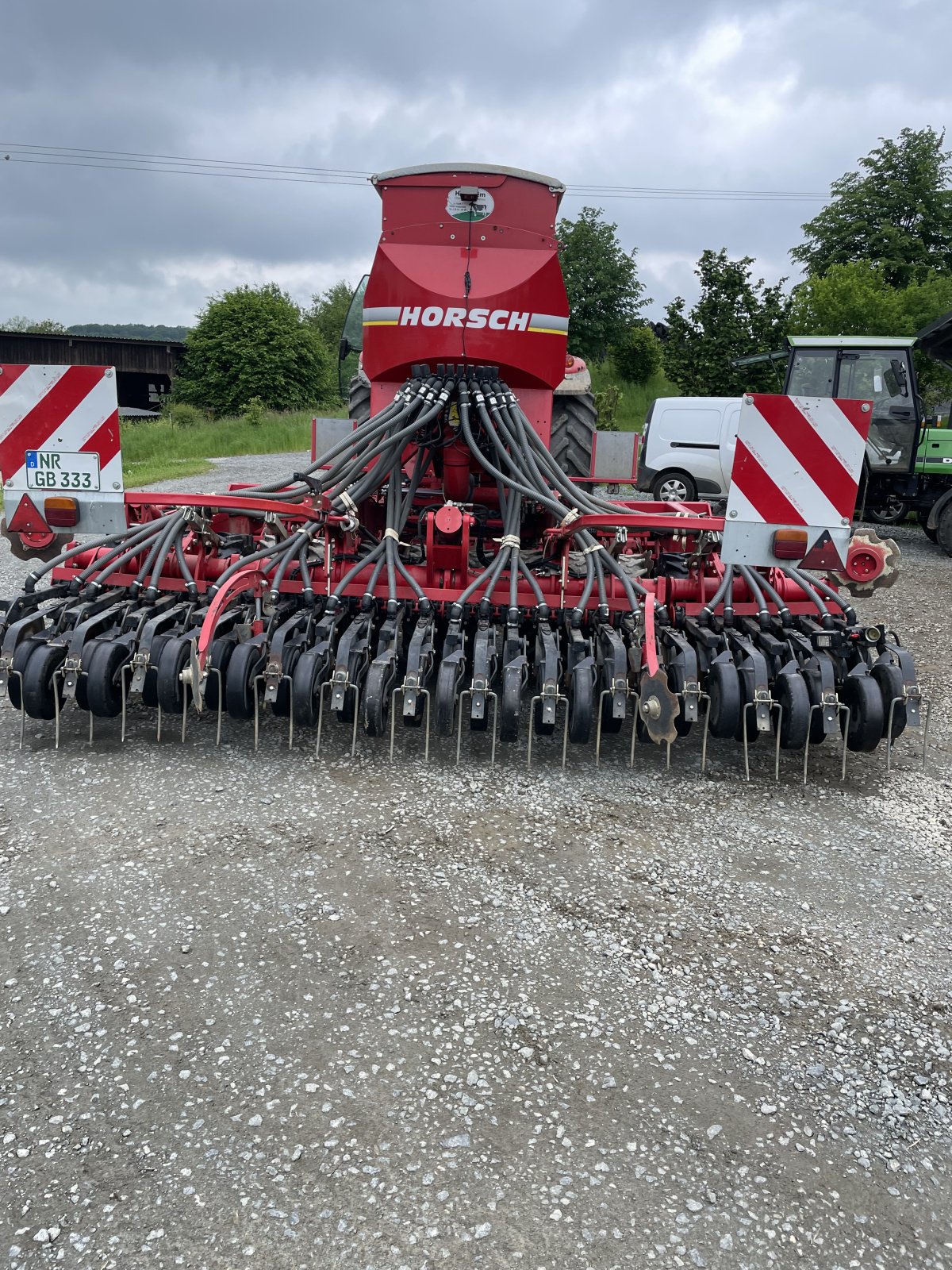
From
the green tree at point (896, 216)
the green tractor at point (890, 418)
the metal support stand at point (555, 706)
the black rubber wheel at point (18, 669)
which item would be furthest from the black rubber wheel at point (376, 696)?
the green tree at point (896, 216)

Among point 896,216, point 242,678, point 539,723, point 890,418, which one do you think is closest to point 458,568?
point 539,723

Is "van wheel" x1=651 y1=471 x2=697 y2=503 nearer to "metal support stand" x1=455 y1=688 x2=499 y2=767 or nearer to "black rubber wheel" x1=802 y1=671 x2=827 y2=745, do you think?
"black rubber wheel" x1=802 y1=671 x2=827 y2=745

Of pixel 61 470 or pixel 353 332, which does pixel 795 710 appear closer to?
pixel 61 470

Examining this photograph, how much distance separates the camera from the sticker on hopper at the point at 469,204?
15.1 ft

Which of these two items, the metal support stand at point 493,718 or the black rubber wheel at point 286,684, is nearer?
the metal support stand at point 493,718

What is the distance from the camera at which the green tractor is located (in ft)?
32.3

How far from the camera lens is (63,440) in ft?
13.0

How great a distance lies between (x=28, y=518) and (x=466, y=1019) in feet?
10.2

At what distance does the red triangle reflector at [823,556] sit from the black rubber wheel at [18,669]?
3.24 m

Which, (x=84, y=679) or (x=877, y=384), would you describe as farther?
(x=877, y=384)

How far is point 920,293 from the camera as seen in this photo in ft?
55.9

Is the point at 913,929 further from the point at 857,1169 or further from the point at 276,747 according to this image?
the point at 276,747

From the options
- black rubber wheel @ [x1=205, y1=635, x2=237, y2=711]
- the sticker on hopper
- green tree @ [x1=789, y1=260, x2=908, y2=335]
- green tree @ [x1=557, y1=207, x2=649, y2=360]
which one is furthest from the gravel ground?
green tree @ [x1=557, y1=207, x2=649, y2=360]

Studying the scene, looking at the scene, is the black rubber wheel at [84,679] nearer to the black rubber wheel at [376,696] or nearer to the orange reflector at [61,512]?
the orange reflector at [61,512]
